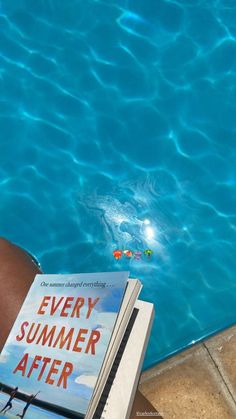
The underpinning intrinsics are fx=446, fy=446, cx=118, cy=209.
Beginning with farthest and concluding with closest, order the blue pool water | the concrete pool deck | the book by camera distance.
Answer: the blue pool water < the concrete pool deck < the book

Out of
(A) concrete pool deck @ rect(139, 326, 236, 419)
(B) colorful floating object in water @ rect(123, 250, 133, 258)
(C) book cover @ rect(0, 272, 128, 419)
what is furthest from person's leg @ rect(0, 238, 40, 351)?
(B) colorful floating object in water @ rect(123, 250, 133, 258)

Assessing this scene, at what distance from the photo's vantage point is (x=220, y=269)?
10.5ft

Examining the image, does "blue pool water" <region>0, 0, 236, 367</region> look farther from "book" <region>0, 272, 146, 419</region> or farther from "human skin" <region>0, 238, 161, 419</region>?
"book" <region>0, 272, 146, 419</region>

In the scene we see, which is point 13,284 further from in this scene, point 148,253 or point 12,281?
point 148,253

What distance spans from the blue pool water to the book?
1441mm

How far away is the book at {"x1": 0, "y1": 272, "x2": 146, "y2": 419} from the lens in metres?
1.43

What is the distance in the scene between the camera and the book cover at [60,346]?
56.6 inches

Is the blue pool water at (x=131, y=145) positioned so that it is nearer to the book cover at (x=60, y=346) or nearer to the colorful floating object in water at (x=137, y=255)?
the colorful floating object in water at (x=137, y=255)

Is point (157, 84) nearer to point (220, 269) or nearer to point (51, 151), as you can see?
point (51, 151)

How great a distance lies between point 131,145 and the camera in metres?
3.67

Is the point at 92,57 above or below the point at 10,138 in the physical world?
above

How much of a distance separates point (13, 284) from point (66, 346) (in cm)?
56

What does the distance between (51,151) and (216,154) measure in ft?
4.41

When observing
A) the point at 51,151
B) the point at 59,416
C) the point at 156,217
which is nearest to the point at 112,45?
the point at 51,151
